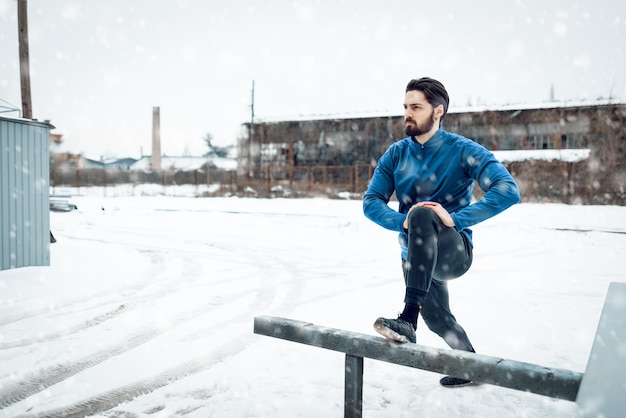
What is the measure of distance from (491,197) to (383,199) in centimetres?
63

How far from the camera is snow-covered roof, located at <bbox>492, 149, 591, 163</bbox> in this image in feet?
88.3

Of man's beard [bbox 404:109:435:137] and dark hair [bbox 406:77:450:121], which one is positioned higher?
dark hair [bbox 406:77:450:121]

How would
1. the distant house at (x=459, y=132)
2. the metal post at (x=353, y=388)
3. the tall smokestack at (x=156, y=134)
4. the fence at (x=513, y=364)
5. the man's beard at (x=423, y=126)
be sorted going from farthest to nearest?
the tall smokestack at (x=156, y=134)
the distant house at (x=459, y=132)
the man's beard at (x=423, y=126)
the metal post at (x=353, y=388)
the fence at (x=513, y=364)

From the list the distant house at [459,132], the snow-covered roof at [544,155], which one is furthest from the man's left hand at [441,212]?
the distant house at [459,132]

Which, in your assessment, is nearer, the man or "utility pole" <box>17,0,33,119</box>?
the man

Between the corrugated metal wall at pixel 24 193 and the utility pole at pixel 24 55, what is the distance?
468 cm

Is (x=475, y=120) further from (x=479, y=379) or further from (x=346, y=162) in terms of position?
(x=479, y=379)

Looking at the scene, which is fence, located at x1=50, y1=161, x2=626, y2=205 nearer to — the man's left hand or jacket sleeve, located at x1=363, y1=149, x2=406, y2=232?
jacket sleeve, located at x1=363, y1=149, x2=406, y2=232

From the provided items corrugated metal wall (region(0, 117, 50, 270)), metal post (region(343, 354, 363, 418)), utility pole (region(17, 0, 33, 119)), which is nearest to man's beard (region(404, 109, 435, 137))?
metal post (region(343, 354, 363, 418))

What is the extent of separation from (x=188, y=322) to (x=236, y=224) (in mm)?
10537

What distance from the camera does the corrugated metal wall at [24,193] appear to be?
24.9ft

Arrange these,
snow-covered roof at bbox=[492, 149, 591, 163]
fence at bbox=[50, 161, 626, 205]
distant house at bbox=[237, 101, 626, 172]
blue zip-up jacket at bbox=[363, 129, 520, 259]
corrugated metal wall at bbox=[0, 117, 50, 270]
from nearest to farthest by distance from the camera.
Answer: blue zip-up jacket at bbox=[363, 129, 520, 259] < corrugated metal wall at bbox=[0, 117, 50, 270] < fence at bbox=[50, 161, 626, 205] < snow-covered roof at bbox=[492, 149, 591, 163] < distant house at bbox=[237, 101, 626, 172]

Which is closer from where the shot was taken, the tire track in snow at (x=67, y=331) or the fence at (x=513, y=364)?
the fence at (x=513, y=364)

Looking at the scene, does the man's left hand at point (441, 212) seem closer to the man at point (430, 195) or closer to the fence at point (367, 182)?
the man at point (430, 195)
